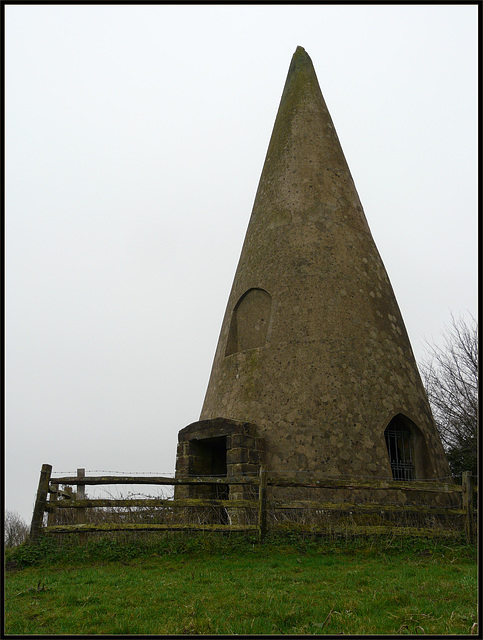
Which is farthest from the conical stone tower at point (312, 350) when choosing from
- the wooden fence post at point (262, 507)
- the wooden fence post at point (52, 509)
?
the wooden fence post at point (52, 509)

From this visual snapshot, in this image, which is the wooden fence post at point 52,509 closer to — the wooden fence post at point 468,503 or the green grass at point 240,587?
the green grass at point 240,587

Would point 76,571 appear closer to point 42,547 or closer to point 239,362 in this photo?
point 42,547

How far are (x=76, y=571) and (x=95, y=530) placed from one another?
3.35 feet

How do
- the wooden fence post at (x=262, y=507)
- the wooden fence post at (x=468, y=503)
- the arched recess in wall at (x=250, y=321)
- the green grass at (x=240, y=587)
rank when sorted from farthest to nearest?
1. the arched recess in wall at (x=250, y=321)
2. the wooden fence post at (x=468, y=503)
3. the wooden fence post at (x=262, y=507)
4. the green grass at (x=240, y=587)

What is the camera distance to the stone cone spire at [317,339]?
10.5 m

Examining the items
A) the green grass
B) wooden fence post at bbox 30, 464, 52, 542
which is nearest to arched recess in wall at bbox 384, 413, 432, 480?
the green grass

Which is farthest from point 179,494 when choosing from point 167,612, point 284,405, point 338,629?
point 338,629

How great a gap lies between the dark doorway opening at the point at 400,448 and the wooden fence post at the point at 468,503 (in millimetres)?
1506

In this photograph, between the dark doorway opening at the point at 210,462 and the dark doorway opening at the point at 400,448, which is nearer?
the dark doorway opening at the point at 400,448

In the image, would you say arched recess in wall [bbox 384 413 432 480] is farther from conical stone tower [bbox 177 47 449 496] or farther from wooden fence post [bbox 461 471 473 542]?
wooden fence post [bbox 461 471 473 542]

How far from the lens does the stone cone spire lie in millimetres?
10477

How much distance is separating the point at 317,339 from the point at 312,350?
0.26 meters

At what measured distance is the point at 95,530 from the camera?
851cm

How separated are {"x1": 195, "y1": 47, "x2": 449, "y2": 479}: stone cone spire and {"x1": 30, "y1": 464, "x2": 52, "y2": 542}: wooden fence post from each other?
12.5 ft
